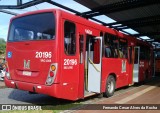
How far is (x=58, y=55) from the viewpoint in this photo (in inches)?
306

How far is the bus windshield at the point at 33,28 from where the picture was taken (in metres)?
8.09

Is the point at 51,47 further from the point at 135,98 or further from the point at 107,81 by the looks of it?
the point at 135,98

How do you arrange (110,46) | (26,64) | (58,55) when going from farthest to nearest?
1. (110,46)
2. (26,64)
3. (58,55)

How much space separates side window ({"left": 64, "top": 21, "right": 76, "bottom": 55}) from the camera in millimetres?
8172

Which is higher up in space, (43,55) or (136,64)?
(43,55)

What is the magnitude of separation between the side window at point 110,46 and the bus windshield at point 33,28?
324 centimetres

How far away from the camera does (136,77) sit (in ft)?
49.3

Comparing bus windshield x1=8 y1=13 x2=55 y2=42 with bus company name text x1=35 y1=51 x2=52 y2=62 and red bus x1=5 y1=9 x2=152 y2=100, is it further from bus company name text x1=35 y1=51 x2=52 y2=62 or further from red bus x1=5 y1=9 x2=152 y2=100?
bus company name text x1=35 y1=51 x2=52 y2=62

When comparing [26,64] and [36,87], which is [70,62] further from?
[26,64]

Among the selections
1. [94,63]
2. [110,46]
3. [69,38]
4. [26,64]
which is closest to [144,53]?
[110,46]

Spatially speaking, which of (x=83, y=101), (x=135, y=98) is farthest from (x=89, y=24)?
(x=135, y=98)

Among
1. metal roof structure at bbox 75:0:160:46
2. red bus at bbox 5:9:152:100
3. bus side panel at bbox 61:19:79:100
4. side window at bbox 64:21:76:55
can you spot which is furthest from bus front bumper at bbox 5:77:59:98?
metal roof structure at bbox 75:0:160:46

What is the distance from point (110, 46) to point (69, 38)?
327 cm

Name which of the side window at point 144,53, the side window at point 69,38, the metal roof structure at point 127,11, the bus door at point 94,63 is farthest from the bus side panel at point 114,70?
the metal roof structure at point 127,11
